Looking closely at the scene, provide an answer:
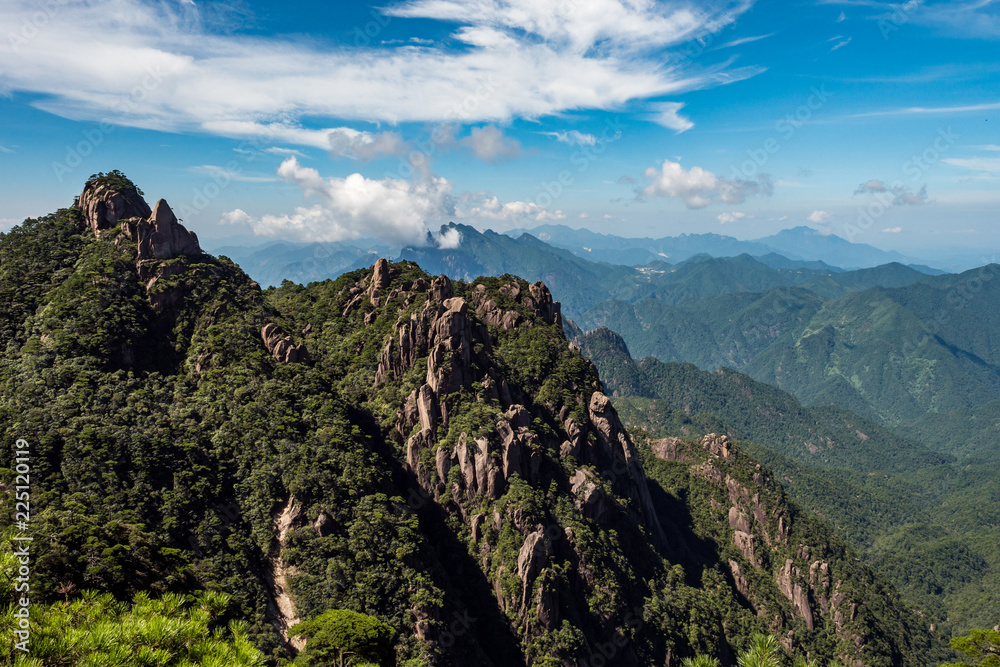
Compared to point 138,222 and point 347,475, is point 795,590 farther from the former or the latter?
point 138,222

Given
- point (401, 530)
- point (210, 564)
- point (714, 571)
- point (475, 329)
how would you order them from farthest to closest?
point (714, 571) < point (475, 329) < point (401, 530) < point (210, 564)

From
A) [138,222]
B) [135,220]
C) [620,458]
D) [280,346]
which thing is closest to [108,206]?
[135,220]

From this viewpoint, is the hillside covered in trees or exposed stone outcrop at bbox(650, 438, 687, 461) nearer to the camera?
the hillside covered in trees

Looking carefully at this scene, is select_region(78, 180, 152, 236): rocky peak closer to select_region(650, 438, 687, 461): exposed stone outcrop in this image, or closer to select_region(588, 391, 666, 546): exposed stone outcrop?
select_region(588, 391, 666, 546): exposed stone outcrop

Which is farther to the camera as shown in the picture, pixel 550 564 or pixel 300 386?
pixel 300 386

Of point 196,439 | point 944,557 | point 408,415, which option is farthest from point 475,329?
point 944,557

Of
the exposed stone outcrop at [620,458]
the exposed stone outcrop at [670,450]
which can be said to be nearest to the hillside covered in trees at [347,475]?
the exposed stone outcrop at [620,458]

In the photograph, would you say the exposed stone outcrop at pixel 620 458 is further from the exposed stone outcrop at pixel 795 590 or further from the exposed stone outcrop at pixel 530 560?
the exposed stone outcrop at pixel 795 590

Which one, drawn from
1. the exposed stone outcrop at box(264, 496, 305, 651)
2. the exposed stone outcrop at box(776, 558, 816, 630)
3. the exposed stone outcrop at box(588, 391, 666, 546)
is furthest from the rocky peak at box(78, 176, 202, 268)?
the exposed stone outcrop at box(776, 558, 816, 630)

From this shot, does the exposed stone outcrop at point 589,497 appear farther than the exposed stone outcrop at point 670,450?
No

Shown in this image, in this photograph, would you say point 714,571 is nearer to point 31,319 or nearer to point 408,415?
point 408,415

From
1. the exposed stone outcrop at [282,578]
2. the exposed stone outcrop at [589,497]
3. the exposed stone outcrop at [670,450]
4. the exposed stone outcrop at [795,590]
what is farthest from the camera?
the exposed stone outcrop at [670,450]
